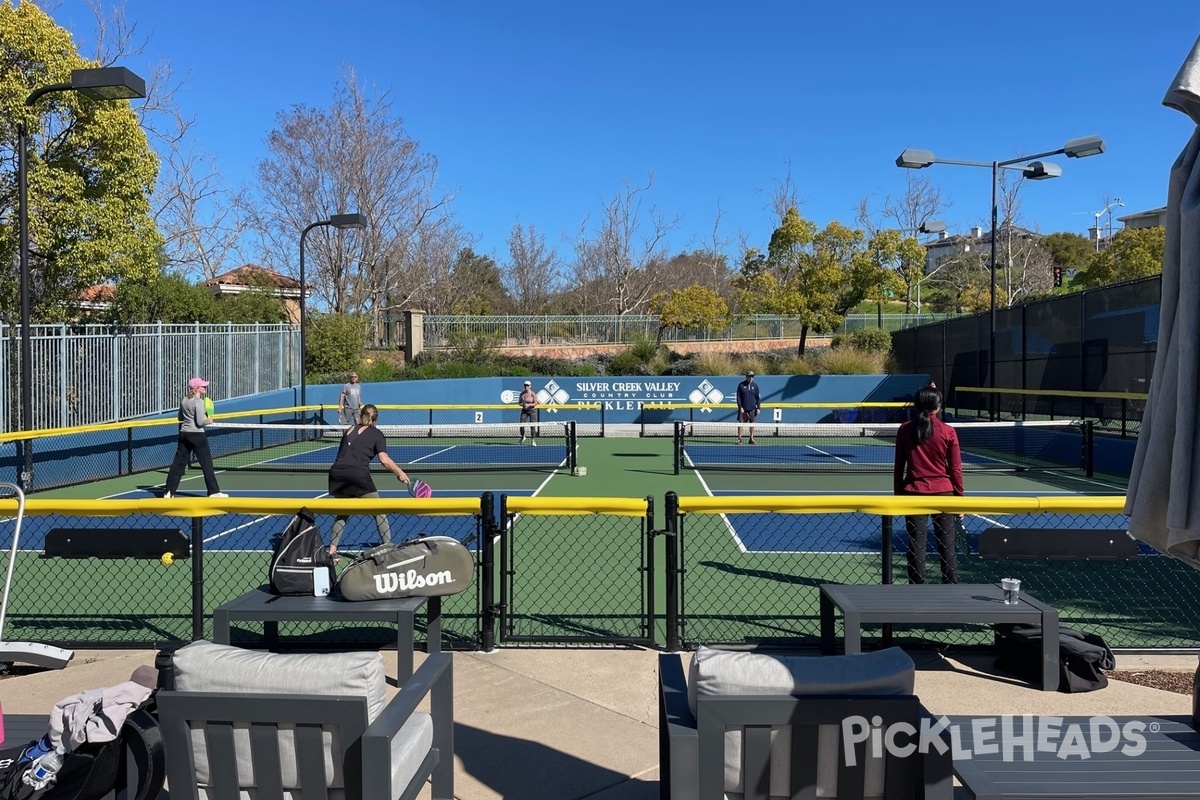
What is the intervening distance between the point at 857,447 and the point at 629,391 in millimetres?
9297

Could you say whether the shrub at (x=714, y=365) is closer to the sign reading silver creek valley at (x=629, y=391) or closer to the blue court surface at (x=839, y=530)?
the sign reading silver creek valley at (x=629, y=391)

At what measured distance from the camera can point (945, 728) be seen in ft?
9.59

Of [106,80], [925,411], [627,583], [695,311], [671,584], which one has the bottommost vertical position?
[627,583]

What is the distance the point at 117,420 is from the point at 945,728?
19.2 meters

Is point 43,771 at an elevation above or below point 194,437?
below

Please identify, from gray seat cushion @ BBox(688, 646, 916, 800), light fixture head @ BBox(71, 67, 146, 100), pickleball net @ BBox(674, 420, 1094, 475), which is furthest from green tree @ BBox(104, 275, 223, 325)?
gray seat cushion @ BBox(688, 646, 916, 800)

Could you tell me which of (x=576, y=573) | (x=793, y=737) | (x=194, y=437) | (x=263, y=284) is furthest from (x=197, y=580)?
(x=263, y=284)

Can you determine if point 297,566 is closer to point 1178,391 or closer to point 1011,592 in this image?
point 1011,592

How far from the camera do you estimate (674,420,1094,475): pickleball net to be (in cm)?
1814

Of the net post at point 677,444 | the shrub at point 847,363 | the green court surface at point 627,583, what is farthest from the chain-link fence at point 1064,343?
the net post at point 677,444

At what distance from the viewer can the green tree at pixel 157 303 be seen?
27.8 meters

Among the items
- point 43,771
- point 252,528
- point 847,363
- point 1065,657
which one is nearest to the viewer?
point 43,771

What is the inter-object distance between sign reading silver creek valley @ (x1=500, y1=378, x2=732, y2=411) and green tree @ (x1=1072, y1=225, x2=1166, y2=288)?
31263mm

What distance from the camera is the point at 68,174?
18859 mm
